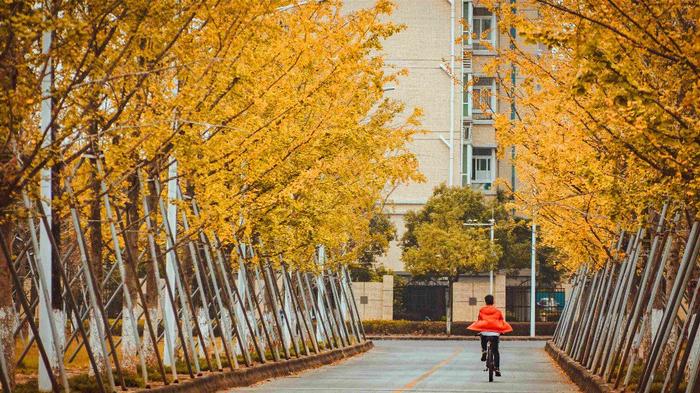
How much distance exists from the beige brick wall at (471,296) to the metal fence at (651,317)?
34034mm

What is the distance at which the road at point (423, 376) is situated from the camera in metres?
25.0

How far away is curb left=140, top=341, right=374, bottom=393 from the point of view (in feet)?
68.7

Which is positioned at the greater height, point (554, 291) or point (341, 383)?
point (554, 291)

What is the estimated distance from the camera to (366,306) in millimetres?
70500

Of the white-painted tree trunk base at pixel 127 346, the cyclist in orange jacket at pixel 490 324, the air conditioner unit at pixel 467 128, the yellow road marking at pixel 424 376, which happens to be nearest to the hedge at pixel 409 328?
the air conditioner unit at pixel 467 128

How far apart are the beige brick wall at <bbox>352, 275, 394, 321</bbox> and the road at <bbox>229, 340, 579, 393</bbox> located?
87.7 feet

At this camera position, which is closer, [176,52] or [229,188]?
[176,52]

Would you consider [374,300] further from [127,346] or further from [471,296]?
[127,346]

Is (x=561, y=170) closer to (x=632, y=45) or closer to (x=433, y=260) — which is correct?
(x=632, y=45)

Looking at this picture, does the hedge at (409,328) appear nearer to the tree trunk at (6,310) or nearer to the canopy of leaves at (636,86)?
the canopy of leaves at (636,86)

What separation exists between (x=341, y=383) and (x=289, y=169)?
439cm

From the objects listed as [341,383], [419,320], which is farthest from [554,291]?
[341,383]

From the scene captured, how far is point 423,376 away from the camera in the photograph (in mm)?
29234

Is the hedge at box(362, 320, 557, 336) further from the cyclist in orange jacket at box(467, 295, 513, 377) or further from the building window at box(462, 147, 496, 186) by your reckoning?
the cyclist in orange jacket at box(467, 295, 513, 377)
